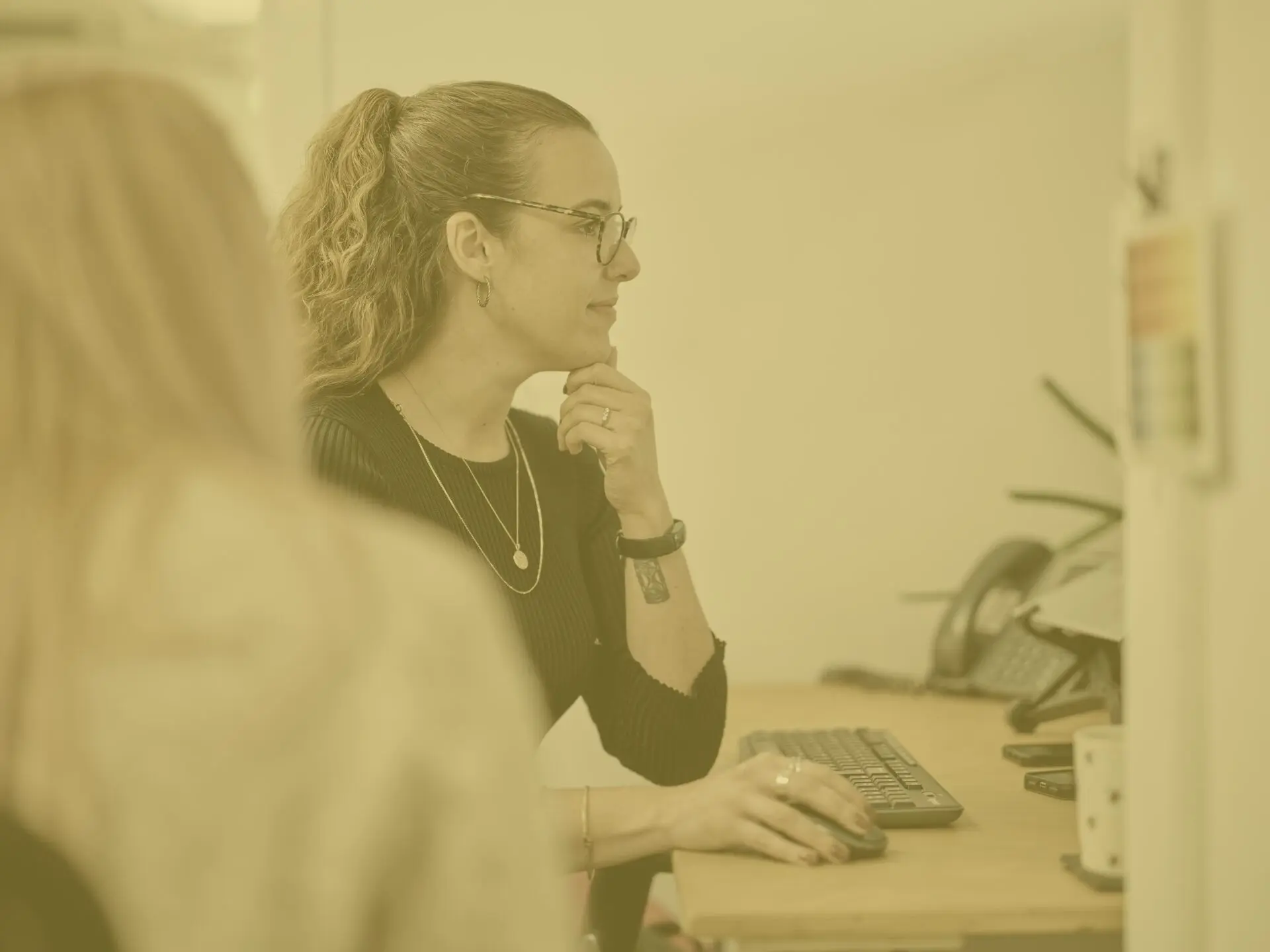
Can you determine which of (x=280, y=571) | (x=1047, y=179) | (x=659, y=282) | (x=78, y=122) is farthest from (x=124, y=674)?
(x=1047, y=179)

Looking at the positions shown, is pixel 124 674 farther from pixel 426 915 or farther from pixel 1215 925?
pixel 1215 925

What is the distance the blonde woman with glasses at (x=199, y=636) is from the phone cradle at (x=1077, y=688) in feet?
3.33

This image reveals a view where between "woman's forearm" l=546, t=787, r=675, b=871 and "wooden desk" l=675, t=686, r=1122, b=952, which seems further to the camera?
"woman's forearm" l=546, t=787, r=675, b=871

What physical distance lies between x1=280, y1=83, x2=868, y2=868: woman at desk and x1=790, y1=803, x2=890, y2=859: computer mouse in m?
0.24

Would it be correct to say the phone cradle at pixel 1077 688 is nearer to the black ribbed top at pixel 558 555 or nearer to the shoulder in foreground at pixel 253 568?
the black ribbed top at pixel 558 555

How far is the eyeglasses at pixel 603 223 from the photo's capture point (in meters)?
1.38

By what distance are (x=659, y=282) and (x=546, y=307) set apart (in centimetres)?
36

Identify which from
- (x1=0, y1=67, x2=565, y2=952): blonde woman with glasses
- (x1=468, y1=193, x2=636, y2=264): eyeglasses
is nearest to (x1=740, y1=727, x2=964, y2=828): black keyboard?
(x1=468, y1=193, x2=636, y2=264): eyeglasses

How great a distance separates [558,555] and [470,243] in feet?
1.17

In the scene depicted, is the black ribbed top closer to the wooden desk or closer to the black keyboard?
the black keyboard

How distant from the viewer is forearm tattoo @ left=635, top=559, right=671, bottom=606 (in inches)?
58.6

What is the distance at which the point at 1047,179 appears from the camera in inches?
73.9

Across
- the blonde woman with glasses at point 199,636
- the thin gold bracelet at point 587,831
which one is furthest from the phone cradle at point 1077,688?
the blonde woman with glasses at point 199,636

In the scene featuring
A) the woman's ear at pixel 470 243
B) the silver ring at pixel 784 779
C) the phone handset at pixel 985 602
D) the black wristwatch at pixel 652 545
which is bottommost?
the silver ring at pixel 784 779
